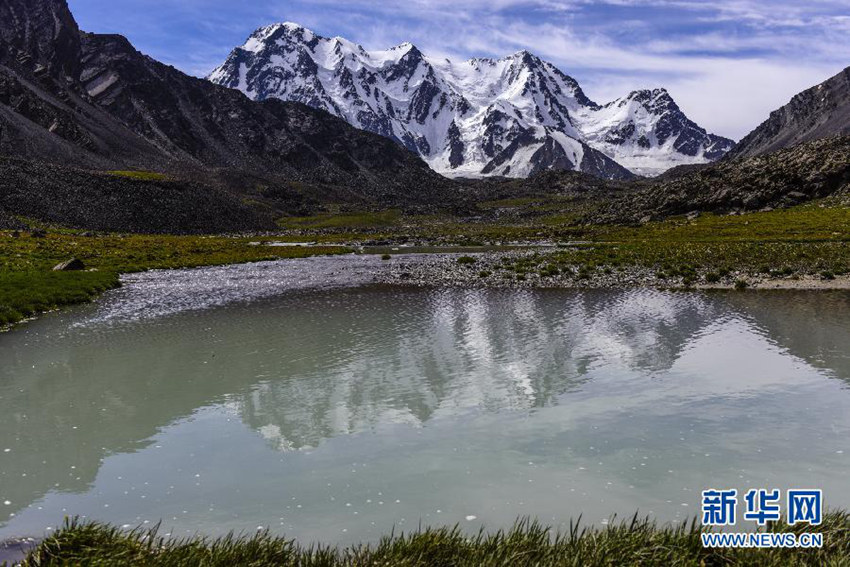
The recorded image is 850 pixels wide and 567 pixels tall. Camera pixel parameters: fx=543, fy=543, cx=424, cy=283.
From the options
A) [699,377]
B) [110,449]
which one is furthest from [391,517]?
[699,377]

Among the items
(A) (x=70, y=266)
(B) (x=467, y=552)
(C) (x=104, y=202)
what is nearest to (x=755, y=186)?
(A) (x=70, y=266)

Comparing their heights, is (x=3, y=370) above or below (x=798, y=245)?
below

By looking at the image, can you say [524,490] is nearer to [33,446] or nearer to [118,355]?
[33,446]

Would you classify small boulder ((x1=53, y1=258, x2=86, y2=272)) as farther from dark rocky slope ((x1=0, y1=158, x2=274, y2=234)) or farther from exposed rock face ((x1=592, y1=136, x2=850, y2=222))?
exposed rock face ((x1=592, y1=136, x2=850, y2=222))

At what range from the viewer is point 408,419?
17.6 meters

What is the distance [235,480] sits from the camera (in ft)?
44.4

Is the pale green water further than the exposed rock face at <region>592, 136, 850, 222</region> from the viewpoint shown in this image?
No

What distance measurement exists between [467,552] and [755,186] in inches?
6463

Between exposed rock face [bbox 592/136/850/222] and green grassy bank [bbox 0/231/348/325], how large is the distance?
94.9 metres

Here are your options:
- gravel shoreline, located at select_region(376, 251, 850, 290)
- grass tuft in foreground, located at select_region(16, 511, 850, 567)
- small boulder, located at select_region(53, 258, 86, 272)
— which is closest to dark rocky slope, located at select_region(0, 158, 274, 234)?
small boulder, located at select_region(53, 258, 86, 272)

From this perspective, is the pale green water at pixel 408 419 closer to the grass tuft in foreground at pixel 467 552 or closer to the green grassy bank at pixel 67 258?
the grass tuft in foreground at pixel 467 552

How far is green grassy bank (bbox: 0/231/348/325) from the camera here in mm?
38688

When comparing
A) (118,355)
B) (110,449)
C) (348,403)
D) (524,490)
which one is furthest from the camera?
(118,355)

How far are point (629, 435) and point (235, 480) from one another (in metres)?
11.0
